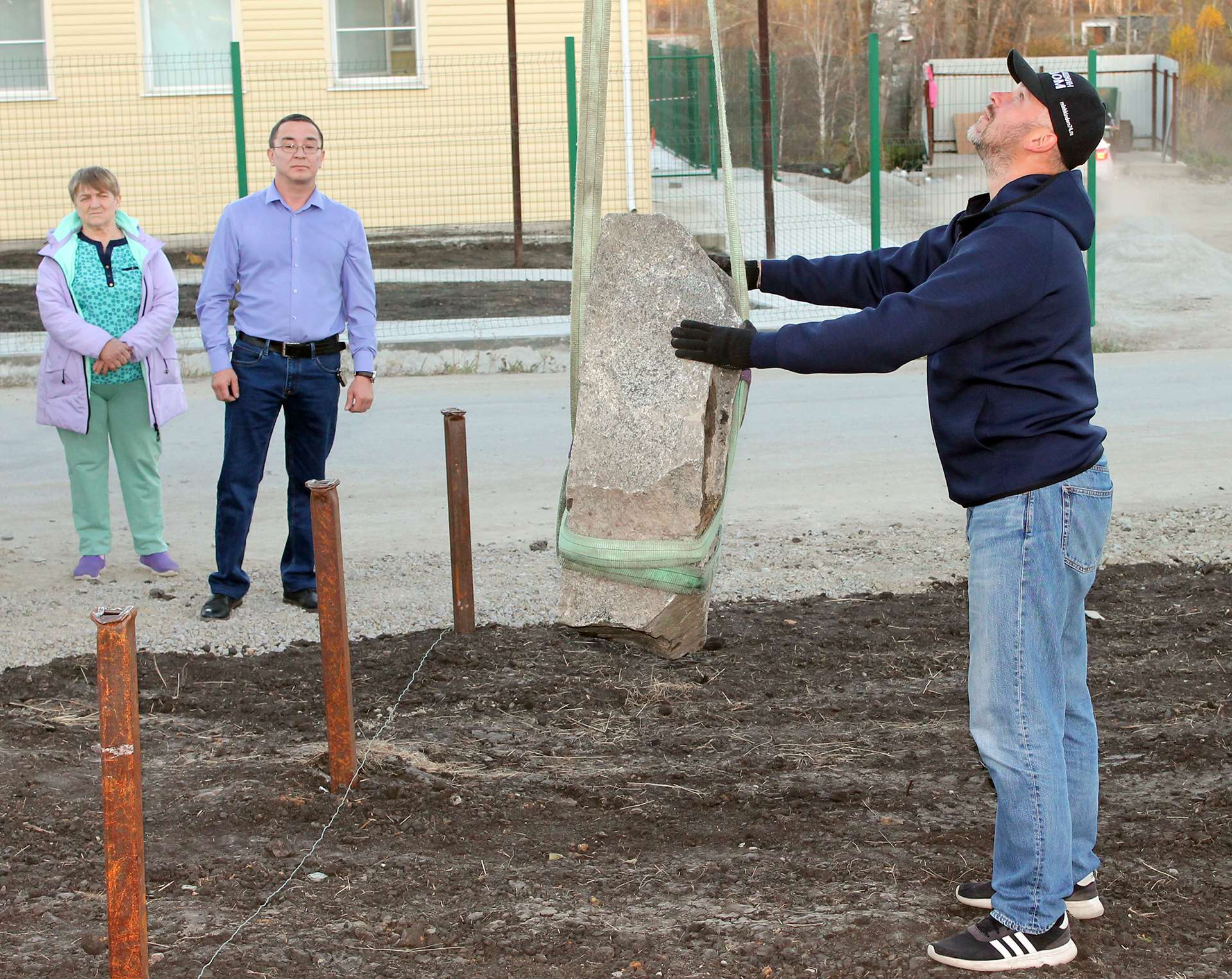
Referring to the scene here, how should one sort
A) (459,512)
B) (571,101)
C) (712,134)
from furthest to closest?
(712,134) → (571,101) → (459,512)

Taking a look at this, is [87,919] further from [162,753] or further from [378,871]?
[162,753]

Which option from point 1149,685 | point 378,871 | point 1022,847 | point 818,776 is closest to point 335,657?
point 378,871

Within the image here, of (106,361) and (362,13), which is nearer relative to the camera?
(106,361)

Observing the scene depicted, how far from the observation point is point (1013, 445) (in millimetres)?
2980

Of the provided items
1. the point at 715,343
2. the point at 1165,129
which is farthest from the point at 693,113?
the point at 715,343

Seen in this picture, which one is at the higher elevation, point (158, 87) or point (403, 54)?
point (403, 54)

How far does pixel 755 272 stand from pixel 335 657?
154 cm

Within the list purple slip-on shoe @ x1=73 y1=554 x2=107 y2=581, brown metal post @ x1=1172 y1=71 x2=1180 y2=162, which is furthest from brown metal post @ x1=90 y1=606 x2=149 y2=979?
brown metal post @ x1=1172 y1=71 x2=1180 y2=162

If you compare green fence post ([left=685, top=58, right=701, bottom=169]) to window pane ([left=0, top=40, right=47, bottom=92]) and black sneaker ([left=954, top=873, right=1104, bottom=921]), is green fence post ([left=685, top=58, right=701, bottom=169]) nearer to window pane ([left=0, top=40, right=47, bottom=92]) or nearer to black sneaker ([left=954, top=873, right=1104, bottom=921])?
window pane ([left=0, top=40, right=47, bottom=92])

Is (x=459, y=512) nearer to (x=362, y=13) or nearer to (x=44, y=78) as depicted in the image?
(x=362, y=13)

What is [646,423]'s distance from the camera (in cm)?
373

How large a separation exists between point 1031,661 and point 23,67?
1749cm

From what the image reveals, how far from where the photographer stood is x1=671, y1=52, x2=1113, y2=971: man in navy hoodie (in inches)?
113

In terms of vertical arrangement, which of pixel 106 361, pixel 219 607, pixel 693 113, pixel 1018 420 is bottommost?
pixel 219 607
